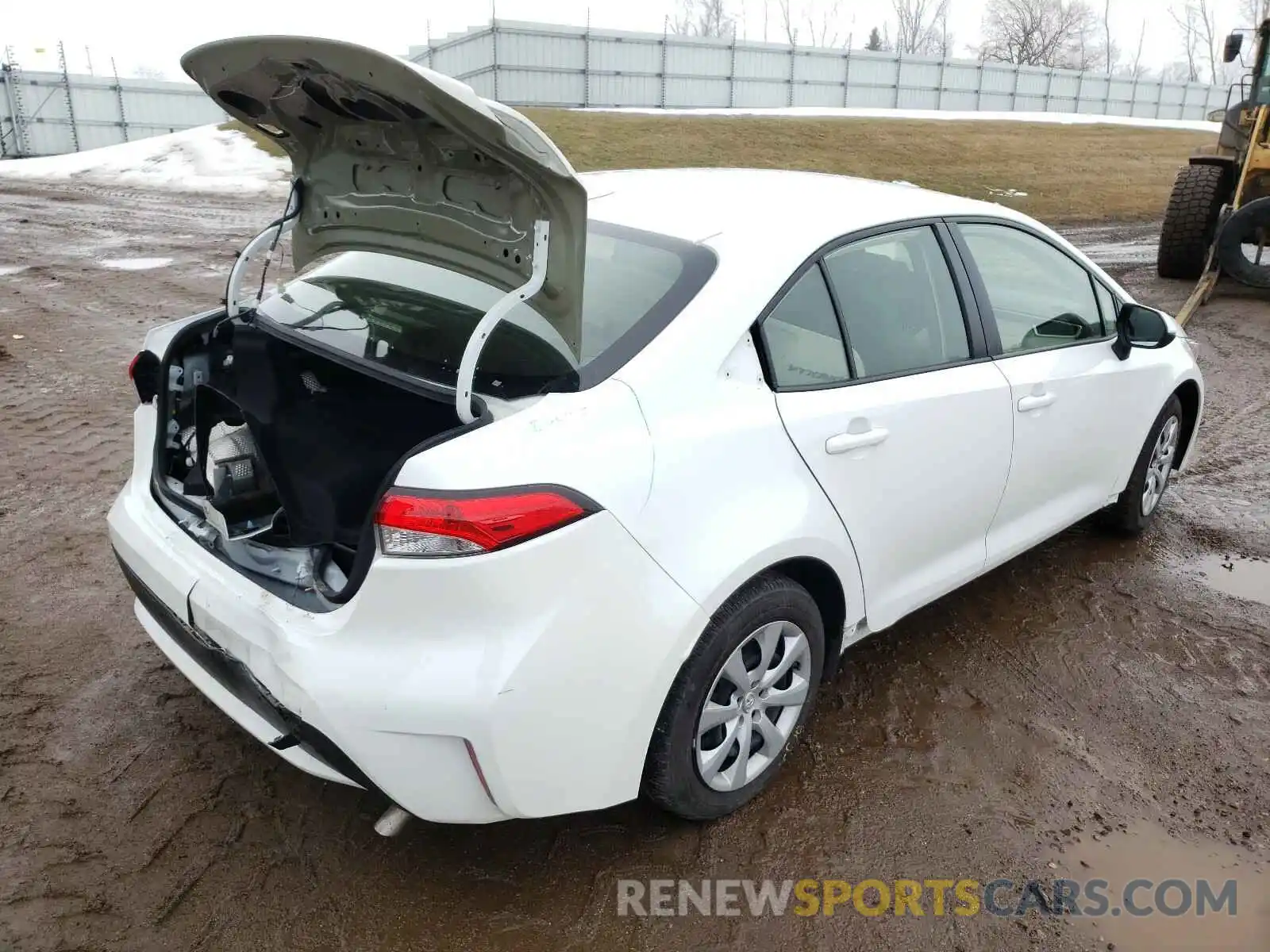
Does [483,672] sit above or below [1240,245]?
above

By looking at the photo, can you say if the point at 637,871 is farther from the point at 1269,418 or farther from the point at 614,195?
the point at 1269,418

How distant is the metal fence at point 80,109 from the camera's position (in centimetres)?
2583

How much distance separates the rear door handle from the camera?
3295 mm

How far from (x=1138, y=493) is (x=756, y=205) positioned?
249 cm

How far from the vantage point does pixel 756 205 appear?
114 inches

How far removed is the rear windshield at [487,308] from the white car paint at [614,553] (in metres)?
0.07

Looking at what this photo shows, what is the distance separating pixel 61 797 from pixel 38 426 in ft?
12.0

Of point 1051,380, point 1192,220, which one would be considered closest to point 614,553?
point 1051,380

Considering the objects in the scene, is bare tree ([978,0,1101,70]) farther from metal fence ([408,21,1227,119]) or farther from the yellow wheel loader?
the yellow wheel loader

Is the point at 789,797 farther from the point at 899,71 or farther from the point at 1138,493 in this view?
the point at 899,71

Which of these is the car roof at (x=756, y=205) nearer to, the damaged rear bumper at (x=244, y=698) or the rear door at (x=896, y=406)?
the rear door at (x=896, y=406)

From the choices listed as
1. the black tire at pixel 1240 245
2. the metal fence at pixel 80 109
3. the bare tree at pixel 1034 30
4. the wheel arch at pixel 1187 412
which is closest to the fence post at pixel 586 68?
the metal fence at pixel 80 109

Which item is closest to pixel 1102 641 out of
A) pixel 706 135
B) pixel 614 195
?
pixel 614 195

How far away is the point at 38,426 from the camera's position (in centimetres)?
564
